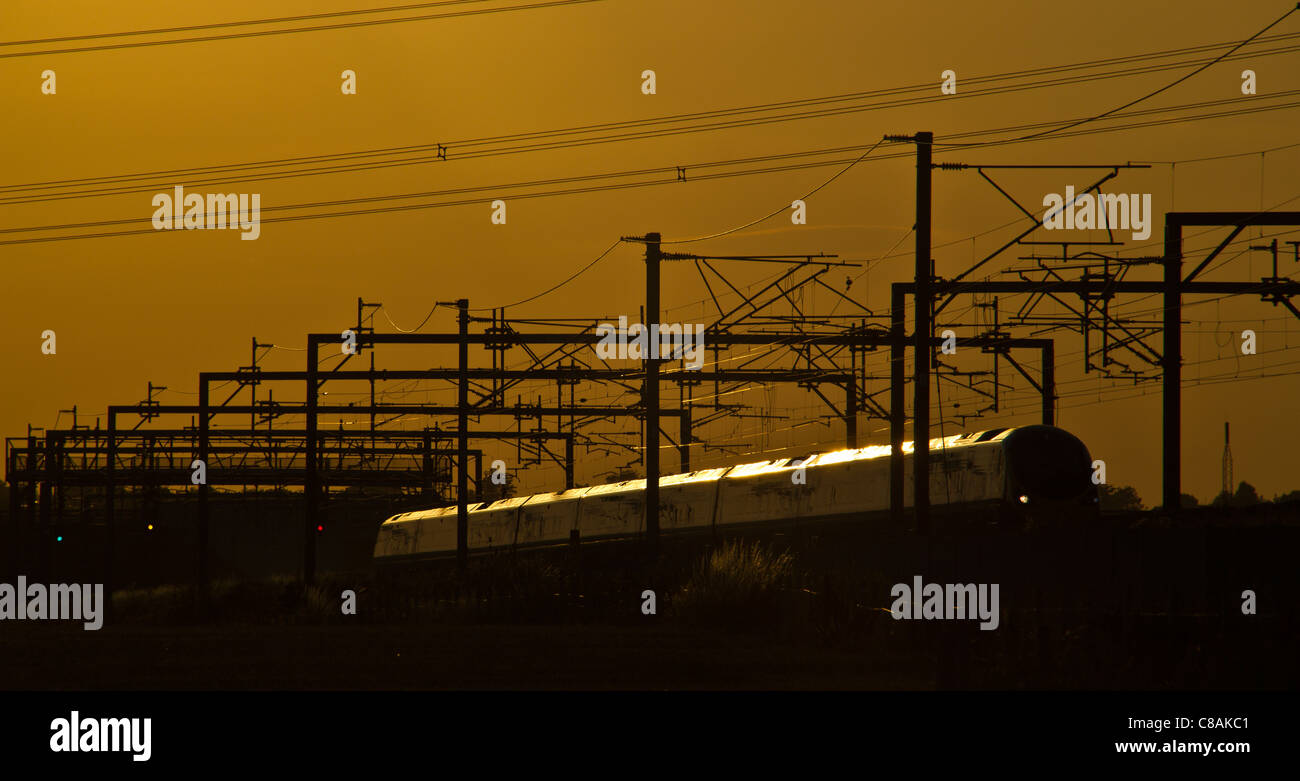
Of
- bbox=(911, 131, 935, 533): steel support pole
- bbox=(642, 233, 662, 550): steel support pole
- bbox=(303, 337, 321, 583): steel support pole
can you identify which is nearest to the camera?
bbox=(911, 131, 935, 533): steel support pole

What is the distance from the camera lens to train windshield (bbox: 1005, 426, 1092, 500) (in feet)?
114

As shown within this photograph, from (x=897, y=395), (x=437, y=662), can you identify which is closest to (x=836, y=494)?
(x=897, y=395)

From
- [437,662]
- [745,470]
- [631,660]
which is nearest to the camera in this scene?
[437,662]

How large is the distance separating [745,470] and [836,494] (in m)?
5.34

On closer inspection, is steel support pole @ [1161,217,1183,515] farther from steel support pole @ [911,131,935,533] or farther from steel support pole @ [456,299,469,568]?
steel support pole @ [456,299,469,568]

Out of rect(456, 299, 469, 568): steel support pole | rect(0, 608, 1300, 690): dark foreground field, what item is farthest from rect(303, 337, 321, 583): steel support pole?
rect(0, 608, 1300, 690): dark foreground field

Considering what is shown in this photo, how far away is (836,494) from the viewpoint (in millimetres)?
40000

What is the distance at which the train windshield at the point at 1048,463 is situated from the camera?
34.7m

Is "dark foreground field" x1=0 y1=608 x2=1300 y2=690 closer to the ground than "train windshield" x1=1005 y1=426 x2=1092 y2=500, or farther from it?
closer to the ground

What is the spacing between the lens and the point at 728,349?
41.2 meters

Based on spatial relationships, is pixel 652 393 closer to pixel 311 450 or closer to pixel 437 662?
pixel 311 450

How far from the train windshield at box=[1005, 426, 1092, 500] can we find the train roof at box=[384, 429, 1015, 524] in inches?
20.2
